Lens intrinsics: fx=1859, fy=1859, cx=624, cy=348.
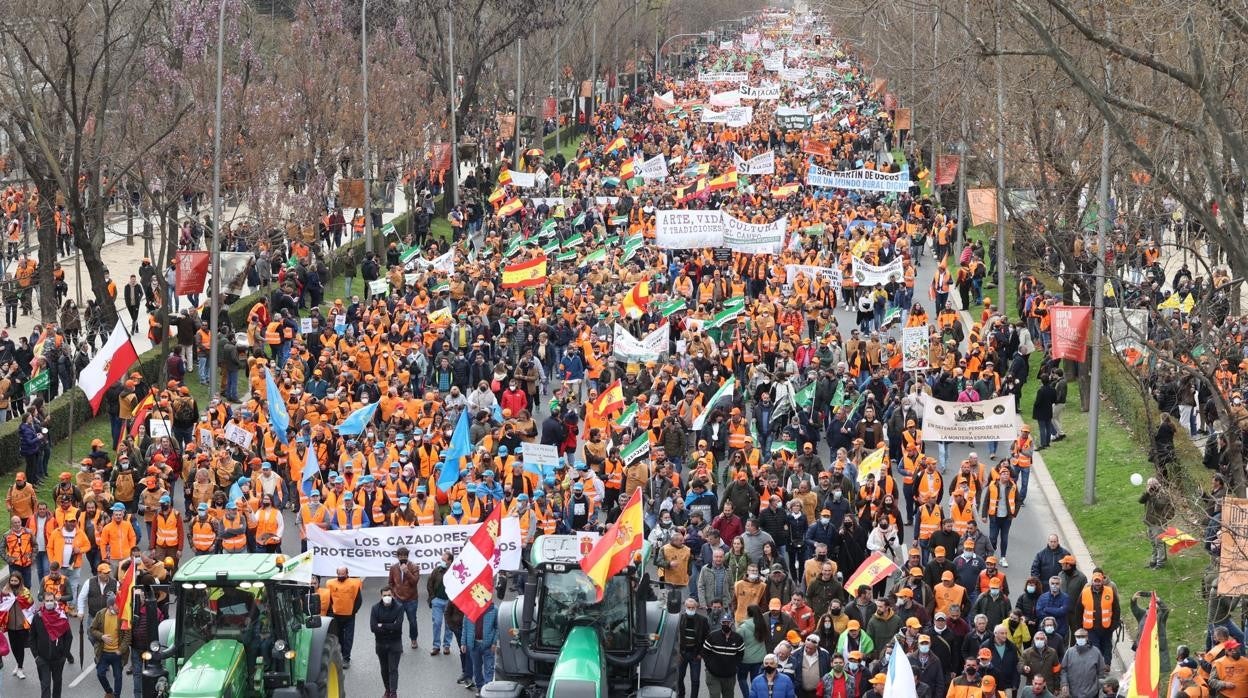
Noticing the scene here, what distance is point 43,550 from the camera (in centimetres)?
2144

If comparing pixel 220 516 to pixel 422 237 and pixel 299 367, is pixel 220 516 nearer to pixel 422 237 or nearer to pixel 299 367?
pixel 299 367

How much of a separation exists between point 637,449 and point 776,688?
7901mm

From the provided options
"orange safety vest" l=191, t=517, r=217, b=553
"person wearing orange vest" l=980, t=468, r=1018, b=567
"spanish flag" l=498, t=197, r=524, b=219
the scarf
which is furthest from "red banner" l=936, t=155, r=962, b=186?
the scarf

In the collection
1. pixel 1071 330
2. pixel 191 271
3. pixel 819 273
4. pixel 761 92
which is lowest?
pixel 761 92

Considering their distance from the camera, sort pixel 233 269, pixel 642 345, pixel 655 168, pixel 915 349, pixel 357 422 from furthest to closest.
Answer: pixel 655 168 < pixel 233 269 < pixel 642 345 < pixel 915 349 < pixel 357 422

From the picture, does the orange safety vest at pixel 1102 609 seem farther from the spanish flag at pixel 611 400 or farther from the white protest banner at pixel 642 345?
the white protest banner at pixel 642 345

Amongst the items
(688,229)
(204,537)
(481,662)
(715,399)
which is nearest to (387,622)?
(481,662)

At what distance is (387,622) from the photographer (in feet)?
59.5

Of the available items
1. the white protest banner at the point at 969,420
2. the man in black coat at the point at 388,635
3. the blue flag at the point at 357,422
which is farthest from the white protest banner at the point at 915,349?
the man in black coat at the point at 388,635

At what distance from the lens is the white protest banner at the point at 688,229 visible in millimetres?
40312

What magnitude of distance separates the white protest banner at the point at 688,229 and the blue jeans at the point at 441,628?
2141cm

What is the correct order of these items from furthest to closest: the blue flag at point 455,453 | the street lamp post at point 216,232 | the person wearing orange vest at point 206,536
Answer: the street lamp post at point 216,232
the blue flag at point 455,453
the person wearing orange vest at point 206,536

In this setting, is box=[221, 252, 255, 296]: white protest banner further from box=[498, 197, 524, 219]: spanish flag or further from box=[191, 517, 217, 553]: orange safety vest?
box=[191, 517, 217, 553]: orange safety vest

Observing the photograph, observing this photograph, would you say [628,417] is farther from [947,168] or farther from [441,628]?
[947,168]
